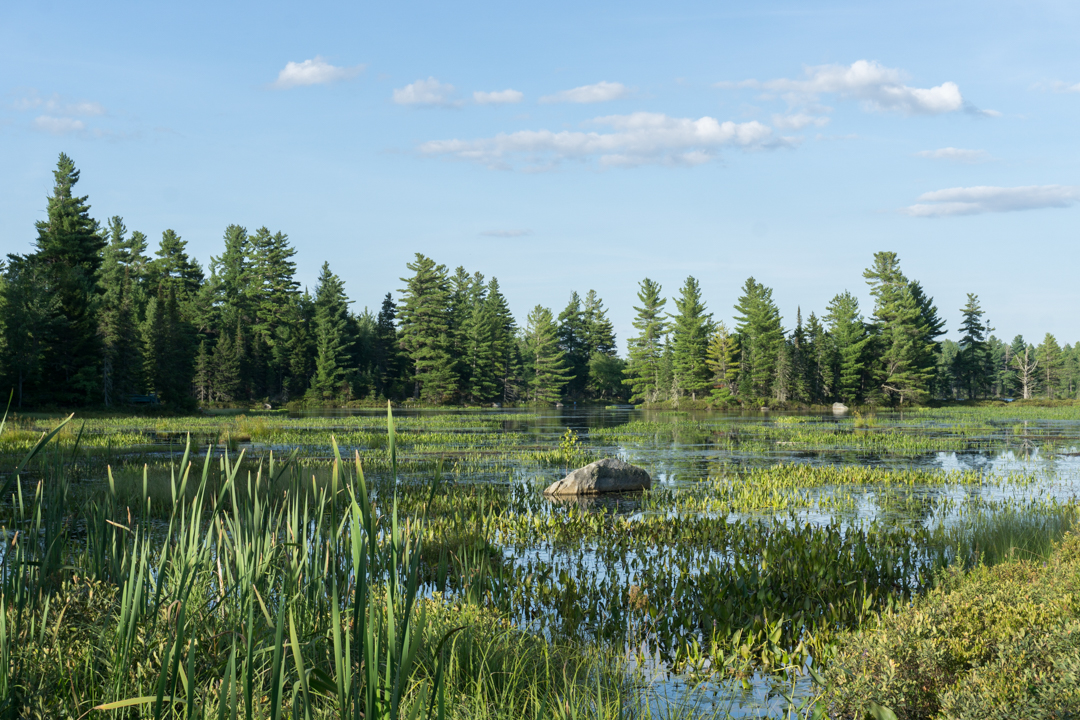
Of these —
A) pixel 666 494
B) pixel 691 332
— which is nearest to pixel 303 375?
pixel 691 332

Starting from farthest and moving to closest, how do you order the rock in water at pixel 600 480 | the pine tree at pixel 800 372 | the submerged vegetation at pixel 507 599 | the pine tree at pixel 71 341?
the pine tree at pixel 800 372 → the pine tree at pixel 71 341 → the rock in water at pixel 600 480 → the submerged vegetation at pixel 507 599

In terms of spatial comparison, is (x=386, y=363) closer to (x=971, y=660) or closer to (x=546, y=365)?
(x=546, y=365)

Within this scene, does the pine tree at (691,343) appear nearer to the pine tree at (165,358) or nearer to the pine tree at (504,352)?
the pine tree at (504,352)

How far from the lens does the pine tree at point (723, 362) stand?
2899 inches

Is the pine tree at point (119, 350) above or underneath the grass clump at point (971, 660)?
above

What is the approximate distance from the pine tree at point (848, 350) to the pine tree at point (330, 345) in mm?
46482

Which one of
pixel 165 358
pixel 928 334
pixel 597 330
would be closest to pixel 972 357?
pixel 928 334

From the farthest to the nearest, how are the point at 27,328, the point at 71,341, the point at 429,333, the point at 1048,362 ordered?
1. the point at 1048,362
2. the point at 429,333
3. the point at 71,341
4. the point at 27,328

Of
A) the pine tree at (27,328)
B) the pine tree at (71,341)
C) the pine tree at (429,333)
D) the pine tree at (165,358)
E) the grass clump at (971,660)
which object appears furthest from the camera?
the pine tree at (429,333)

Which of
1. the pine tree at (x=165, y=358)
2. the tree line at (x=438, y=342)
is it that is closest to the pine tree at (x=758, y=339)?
the tree line at (x=438, y=342)

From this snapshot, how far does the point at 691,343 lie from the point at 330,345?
3513 cm

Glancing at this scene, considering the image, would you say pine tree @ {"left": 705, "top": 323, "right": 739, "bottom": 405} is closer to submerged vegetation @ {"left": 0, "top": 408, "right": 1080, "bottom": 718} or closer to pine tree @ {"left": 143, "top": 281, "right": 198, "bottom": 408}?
pine tree @ {"left": 143, "top": 281, "right": 198, "bottom": 408}

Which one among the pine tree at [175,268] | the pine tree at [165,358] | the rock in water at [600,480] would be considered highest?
the pine tree at [175,268]

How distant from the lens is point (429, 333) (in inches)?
3130
